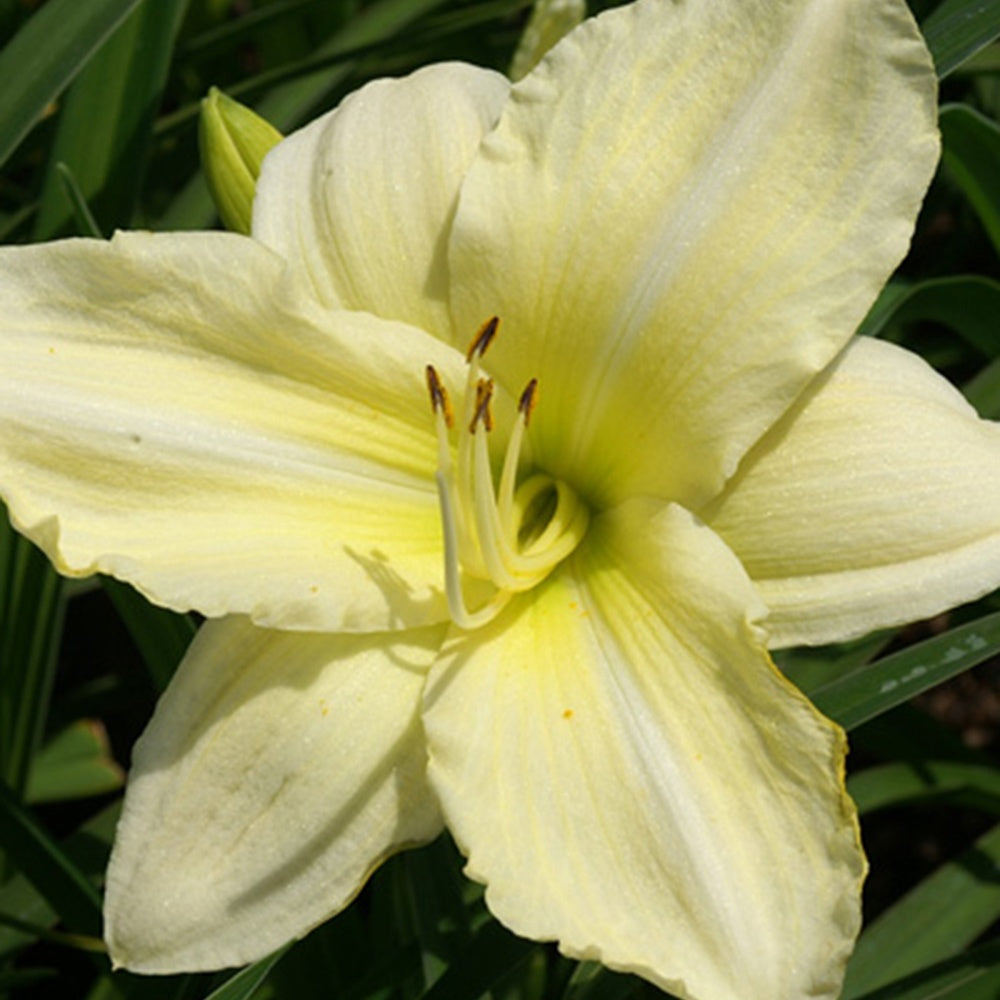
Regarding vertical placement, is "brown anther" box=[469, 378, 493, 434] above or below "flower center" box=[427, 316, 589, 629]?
above

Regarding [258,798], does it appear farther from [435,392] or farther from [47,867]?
[47,867]

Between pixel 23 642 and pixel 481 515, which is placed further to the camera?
pixel 23 642

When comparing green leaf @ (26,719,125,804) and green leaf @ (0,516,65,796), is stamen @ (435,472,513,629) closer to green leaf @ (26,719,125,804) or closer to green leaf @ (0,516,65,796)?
green leaf @ (0,516,65,796)

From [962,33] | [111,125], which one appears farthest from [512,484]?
[111,125]

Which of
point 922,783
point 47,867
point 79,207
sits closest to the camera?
point 79,207

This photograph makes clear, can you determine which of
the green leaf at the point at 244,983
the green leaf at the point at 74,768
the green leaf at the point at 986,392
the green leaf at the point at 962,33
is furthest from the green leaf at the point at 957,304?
the green leaf at the point at 74,768

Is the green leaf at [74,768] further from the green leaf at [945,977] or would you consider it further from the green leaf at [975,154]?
the green leaf at [975,154]

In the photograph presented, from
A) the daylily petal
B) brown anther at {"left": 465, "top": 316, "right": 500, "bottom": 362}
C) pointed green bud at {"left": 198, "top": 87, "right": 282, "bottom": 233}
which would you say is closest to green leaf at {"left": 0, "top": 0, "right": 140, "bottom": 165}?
pointed green bud at {"left": 198, "top": 87, "right": 282, "bottom": 233}
